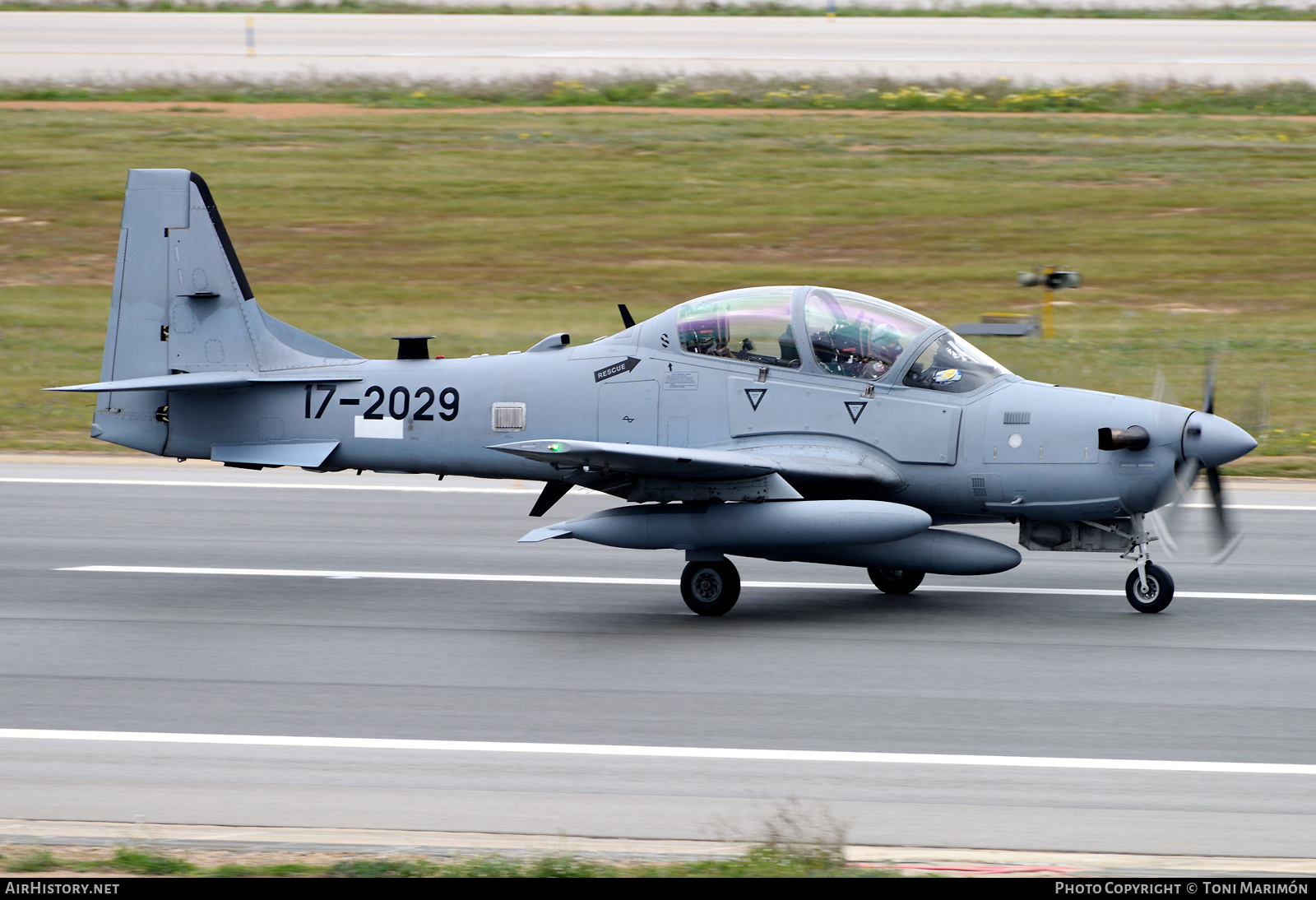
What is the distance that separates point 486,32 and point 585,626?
38696mm

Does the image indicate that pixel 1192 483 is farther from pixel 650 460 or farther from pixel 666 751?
pixel 666 751

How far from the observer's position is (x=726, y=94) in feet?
120

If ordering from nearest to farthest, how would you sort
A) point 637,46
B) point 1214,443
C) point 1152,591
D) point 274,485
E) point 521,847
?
point 521,847 → point 1214,443 → point 1152,591 → point 274,485 → point 637,46

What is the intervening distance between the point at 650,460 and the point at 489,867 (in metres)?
4.79

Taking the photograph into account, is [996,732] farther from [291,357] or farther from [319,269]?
[319,269]

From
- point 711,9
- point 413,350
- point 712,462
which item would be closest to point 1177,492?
point 712,462

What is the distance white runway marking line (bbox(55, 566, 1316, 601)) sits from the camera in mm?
11992

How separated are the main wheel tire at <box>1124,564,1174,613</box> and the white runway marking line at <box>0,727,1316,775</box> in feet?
10.3

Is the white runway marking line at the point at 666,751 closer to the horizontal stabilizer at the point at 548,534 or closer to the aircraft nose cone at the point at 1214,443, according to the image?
the horizontal stabilizer at the point at 548,534

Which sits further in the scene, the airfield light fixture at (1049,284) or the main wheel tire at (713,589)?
the airfield light fixture at (1049,284)

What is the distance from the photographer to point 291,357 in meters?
12.7

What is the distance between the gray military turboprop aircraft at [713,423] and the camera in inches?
427

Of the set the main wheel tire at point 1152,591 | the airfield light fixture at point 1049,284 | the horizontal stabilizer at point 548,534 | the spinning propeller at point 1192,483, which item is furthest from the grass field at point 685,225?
the horizontal stabilizer at point 548,534

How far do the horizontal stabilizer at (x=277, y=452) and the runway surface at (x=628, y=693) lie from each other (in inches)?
41.2
